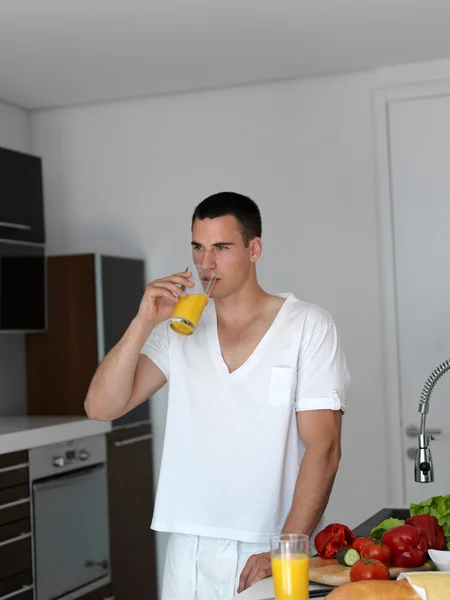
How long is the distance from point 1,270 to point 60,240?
910 millimetres

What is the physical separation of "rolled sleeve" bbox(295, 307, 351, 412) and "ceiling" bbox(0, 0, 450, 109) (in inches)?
58.1

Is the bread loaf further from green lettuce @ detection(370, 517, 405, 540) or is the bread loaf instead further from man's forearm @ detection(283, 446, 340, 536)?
man's forearm @ detection(283, 446, 340, 536)

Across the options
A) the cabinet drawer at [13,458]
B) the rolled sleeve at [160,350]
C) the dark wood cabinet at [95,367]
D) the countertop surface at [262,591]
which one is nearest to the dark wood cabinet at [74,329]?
the dark wood cabinet at [95,367]

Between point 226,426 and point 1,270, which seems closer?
point 226,426

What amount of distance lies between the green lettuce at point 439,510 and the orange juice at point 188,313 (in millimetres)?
660

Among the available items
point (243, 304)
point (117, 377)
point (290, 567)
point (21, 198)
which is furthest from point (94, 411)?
point (21, 198)

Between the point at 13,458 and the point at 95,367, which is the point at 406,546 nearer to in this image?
the point at 13,458

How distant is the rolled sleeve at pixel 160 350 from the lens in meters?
2.53

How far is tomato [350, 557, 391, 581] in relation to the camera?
1.59 meters

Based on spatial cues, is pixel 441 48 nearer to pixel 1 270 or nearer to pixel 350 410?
pixel 350 410

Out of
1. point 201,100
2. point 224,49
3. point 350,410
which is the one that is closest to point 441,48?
point 224,49

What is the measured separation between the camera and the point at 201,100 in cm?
460

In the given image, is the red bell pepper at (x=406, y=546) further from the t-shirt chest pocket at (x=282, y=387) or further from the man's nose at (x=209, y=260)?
the man's nose at (x=209, y=260)

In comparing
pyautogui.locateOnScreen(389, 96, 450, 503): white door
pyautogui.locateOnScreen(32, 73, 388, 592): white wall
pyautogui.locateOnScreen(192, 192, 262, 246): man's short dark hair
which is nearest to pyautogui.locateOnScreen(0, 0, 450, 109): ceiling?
pyautogui.locateOnScreen(32, 73, 388, 592): white wall
